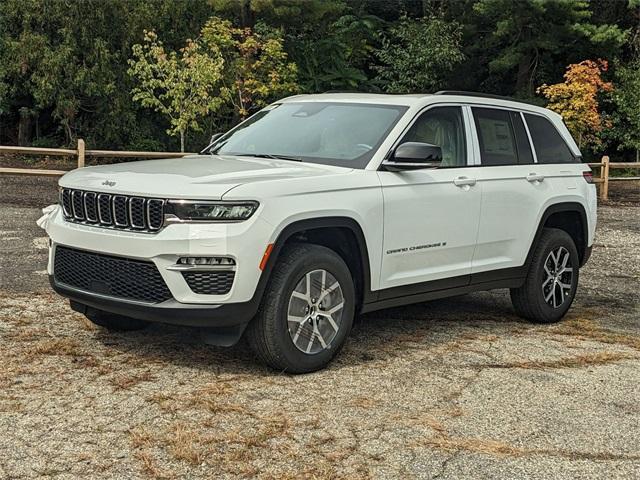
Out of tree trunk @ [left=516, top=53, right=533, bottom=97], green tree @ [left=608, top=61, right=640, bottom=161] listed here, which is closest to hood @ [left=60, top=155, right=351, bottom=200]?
green tree @ [left=608, top=61, right=640, bottom=161]

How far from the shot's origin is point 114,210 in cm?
540

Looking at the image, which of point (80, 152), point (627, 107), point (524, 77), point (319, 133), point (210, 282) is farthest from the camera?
point (524, 77)

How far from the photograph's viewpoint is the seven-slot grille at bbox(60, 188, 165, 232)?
17.1 ft

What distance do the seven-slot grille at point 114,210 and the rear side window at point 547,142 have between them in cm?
375

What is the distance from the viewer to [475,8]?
103 ft

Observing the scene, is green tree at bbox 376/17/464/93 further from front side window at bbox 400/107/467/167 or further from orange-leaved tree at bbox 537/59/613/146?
front side window at bbox 400/107/467/167

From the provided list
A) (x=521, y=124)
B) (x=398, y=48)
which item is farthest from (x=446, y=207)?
(x=398, y=48)

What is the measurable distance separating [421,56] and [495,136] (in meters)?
25.8

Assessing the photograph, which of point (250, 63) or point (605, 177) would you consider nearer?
point (605, 177)

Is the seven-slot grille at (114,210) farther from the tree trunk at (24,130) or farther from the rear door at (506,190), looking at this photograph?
the tree trunk at (24,130)

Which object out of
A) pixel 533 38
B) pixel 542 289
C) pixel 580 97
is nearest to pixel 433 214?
pixel 542 289

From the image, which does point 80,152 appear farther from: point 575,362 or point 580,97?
point 580,97

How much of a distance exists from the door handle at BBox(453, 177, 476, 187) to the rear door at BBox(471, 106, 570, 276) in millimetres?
125

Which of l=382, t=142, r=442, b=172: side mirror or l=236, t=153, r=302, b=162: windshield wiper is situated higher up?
l=382, t=142, r=442, b=172: side mirror
